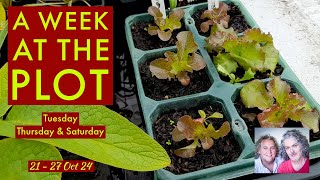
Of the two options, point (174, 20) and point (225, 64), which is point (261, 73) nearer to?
point (225, 64)

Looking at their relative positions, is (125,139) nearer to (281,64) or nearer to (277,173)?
(277,173)

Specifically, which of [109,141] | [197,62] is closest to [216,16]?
[197,62]

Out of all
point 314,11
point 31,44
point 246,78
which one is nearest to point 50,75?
point 31,44

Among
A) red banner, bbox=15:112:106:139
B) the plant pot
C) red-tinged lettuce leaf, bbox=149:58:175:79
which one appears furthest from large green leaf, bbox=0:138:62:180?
red-tinged lettuce leaf, bbox=149:58:175:79

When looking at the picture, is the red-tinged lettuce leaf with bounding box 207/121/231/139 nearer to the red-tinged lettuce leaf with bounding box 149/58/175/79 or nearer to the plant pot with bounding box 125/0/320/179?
the plant pot with bounding box 125/0/320/179

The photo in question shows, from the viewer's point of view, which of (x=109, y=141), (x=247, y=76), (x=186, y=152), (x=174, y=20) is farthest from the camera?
(x=174, y=20)

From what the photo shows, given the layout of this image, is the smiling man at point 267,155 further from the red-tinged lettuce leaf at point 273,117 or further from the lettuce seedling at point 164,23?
the lettuce seedling at point 164,23

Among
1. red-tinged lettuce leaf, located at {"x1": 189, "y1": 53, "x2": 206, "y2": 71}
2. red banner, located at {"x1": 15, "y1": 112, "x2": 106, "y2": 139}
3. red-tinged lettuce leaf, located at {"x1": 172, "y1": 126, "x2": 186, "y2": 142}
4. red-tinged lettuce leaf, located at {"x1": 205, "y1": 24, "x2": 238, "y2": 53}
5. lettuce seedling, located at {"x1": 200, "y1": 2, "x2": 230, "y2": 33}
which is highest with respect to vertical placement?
lettuce seedling, located at {"x1": 200, "y1": 2, "x2": 230, "y2": 33}
